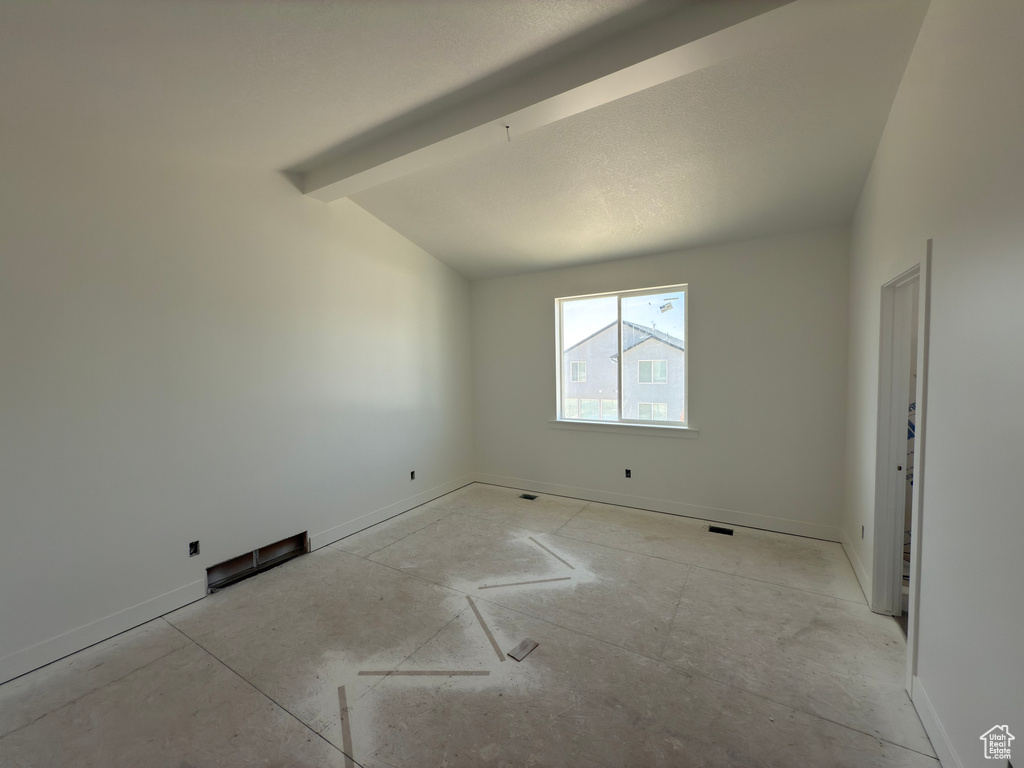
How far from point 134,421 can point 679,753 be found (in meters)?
3.31

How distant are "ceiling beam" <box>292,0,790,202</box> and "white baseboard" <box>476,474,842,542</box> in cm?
355

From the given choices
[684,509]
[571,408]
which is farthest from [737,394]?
[571,408]

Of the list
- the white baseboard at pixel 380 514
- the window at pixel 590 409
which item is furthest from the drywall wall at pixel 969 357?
the white baseboard at pixel 380 514

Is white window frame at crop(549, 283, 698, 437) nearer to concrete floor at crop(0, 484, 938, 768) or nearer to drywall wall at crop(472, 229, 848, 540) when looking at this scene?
drywall wall at crop(472, 229, 848, 540)

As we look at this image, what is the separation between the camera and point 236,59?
1952 mm

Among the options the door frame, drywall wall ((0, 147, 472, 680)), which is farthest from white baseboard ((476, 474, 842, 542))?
drywall wall ((0, 147, 472, 680))

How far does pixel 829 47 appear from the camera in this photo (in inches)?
73.9

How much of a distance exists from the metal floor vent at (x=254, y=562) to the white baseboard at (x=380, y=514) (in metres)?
0.11

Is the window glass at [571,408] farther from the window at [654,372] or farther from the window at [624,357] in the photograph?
the window at [654,372]

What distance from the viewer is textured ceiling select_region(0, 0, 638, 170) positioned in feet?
5.57

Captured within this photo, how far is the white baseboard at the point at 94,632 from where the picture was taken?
6.85 feet

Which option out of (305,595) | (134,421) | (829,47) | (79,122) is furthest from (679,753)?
(79,122)

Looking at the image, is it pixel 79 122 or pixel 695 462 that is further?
pixel 695 462

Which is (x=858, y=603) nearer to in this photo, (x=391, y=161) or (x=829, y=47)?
(x=829, y=47)
